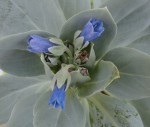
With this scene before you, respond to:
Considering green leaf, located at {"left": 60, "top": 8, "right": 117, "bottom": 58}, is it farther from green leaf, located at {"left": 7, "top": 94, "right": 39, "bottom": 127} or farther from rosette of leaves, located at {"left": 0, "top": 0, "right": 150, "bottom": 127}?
green leaf, located at {"left": 7, "top": 94, "right": 39, "bottom": 127}

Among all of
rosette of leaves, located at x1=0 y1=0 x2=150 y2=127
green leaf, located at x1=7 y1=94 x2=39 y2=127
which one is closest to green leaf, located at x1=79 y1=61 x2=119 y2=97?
rosette of leaves, located at x1=0 y1=0 x2=150 y2=127

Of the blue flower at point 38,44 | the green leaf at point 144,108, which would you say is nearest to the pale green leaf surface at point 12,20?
the blue flower at point 38,44

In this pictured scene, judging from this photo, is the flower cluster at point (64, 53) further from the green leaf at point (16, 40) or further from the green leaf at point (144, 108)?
the green leaf at point (144, 108)

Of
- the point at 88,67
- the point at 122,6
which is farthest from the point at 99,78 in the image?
the point at 122,6

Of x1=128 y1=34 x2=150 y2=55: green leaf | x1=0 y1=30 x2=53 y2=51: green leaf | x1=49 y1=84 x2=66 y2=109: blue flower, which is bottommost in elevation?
x1=128 y1=34 x2=150 y2=55: green leaf

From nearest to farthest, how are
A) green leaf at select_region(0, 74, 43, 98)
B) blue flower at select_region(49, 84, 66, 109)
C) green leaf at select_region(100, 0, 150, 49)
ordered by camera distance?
1. blue flower at select_region(49, 84, 66, 109)
2. green leaf at select_region(100, 0, 150, 49)
3. green leaf at select_region(0, 74, 43, 98)

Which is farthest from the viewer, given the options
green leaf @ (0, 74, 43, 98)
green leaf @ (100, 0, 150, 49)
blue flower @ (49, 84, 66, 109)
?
green leaf @ (0, 74, 43, 98)

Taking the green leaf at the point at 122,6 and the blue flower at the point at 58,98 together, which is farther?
the green leaf at the point at 122,6
